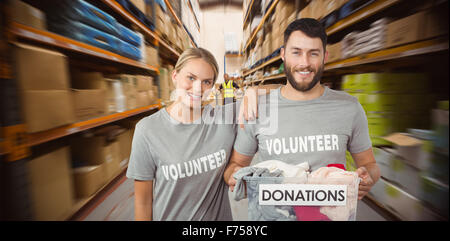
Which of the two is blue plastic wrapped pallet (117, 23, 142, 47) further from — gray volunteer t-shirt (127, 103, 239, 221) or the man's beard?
the man's beard

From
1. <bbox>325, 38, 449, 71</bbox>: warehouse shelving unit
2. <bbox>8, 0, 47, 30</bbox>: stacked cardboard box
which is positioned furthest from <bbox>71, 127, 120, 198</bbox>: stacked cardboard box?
<bbox>325, 38, 449, 71</bbox>: warehouse shelving unit

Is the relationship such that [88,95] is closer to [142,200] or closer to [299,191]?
[142,200]

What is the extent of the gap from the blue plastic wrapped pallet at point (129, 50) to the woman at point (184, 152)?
85 cm

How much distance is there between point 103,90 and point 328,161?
1.38m

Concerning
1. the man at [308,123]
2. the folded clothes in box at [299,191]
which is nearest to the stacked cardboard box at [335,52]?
the man at [308,123]

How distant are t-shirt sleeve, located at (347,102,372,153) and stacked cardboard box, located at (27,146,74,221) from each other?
1.46 m

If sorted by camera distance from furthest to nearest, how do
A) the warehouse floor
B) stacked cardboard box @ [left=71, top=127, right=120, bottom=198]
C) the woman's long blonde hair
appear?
stacked cardboard box @ [left=71, top=127, right=120, bottom=198] < the warehouse floor < the woman's long blonde hair

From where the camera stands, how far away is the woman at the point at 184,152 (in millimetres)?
680

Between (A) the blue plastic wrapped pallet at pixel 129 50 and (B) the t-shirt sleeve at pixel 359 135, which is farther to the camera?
(A) the blue plastic wrapped pallet at pixel 129 50

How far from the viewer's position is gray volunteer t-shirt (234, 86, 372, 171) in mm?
747

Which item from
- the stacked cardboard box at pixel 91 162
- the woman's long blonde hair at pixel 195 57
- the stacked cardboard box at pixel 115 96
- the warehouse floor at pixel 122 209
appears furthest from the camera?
the stacked cardboard box at pixel 115 96

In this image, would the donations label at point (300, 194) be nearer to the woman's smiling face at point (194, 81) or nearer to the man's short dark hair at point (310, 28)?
the woman's smiling face at point (194, 81)

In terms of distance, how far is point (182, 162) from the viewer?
27.3 inches
